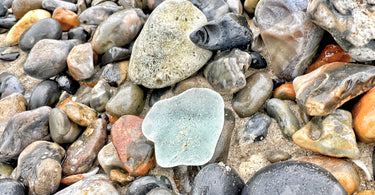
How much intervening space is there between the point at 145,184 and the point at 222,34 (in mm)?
1257

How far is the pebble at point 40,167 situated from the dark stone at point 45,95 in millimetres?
621

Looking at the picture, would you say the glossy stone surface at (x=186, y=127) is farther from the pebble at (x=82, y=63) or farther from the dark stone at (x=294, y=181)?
the pebble at (x=82, y=63)

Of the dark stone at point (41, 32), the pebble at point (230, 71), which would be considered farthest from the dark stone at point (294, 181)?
the dark stone at point (41, 32)

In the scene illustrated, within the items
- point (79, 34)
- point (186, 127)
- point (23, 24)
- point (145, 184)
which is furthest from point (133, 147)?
point (23, 24)

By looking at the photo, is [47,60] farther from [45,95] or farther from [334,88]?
[334,88]

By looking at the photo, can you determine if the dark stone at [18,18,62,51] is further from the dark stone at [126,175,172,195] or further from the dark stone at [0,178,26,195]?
the dark stone at [126,175,172,195]

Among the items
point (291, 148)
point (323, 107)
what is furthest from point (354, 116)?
point (291, 148)

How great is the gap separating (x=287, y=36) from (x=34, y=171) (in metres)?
2.12

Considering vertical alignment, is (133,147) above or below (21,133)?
above

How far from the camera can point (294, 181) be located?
1659 millimetres

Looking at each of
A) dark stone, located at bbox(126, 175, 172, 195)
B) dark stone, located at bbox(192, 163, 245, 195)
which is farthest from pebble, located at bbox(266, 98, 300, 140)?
dark stone, located at bbox(126, 175, 172, 195)

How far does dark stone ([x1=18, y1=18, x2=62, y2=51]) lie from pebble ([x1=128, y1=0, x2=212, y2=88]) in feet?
4.76

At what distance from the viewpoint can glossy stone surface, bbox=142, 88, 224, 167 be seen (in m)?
2.05

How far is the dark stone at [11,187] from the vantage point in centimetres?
222
